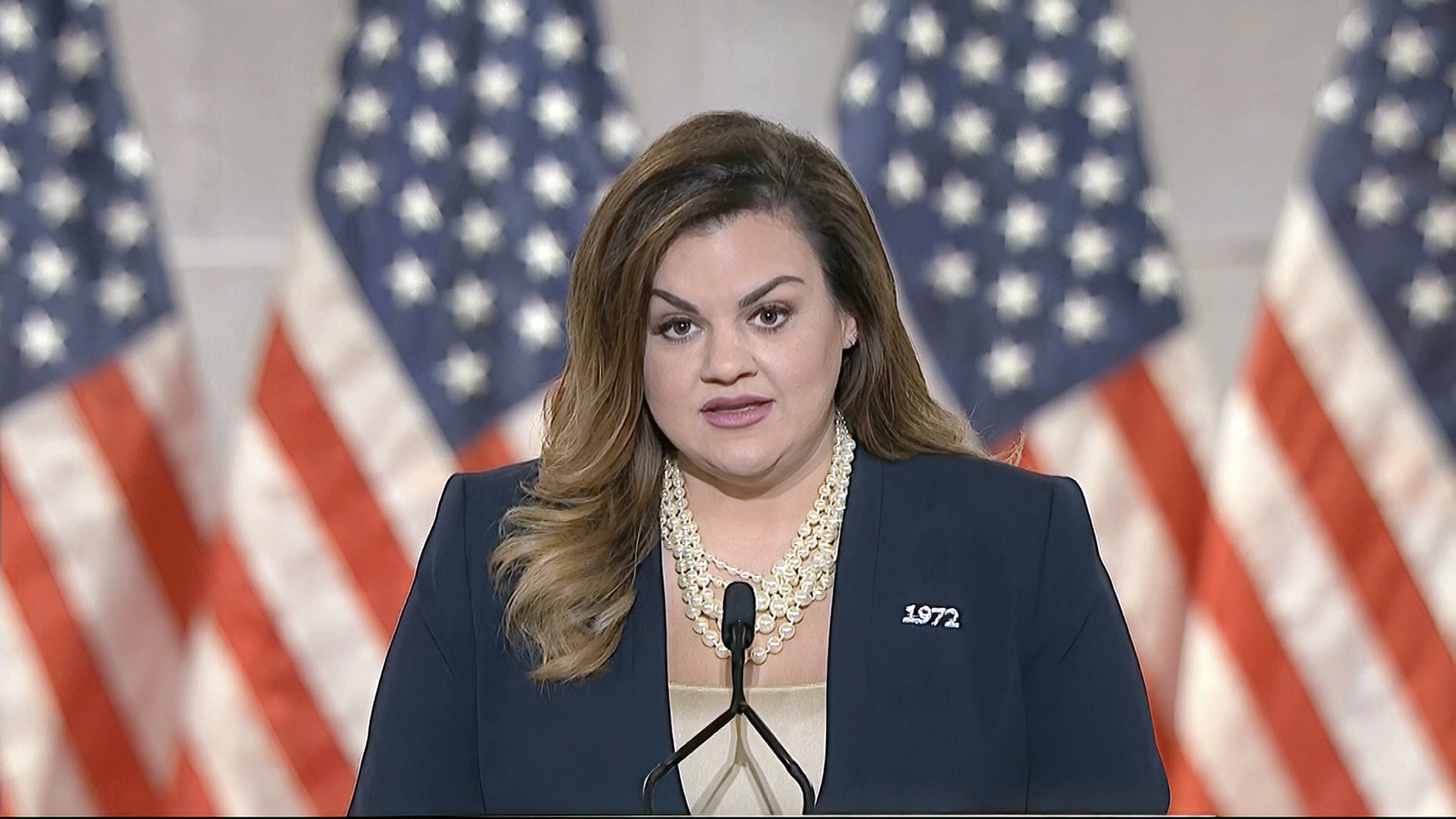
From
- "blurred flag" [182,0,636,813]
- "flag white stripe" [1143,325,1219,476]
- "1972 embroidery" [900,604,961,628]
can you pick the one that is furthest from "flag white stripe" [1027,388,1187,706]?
"1972 embroidery" [900,604,961,628]

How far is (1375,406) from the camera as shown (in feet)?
9.16

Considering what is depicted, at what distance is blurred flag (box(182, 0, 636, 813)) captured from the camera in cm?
291

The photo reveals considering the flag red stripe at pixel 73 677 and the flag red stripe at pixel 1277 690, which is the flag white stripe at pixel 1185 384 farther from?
the flag red stripe at pixel 73 677

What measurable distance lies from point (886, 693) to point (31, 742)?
2.06 m

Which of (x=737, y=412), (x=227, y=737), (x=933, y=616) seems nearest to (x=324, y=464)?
(x=227, y=737)

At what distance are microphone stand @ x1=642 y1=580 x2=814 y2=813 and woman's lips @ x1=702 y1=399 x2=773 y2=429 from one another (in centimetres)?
30

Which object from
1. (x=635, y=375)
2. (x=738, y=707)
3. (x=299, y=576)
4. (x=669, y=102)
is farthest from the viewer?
(x=669, y=102)

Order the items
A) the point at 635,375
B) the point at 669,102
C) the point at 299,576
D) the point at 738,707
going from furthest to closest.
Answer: the point at 669,102 → the point at 299,576 → the point at 635,375 → the point at 738,707

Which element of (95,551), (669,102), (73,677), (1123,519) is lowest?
(73,677)

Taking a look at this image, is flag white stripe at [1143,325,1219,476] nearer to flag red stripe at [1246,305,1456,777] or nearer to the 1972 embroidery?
flag red stripe at [1246,305,1456,777]

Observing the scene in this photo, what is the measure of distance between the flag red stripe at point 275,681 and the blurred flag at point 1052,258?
138cm

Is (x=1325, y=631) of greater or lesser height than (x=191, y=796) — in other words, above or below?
above

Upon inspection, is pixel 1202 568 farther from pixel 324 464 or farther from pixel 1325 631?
pixel 324 464

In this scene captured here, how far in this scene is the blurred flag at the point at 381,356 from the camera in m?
2.91
